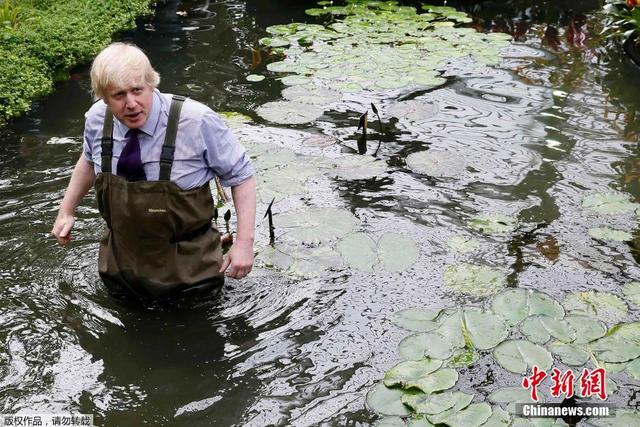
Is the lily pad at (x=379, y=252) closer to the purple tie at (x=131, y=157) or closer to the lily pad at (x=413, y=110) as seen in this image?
the purple tie at (x=131, y=157)

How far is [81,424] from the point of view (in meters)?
3.19

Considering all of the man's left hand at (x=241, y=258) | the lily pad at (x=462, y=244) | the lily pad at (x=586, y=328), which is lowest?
the lily pad at (x=462, y=244)

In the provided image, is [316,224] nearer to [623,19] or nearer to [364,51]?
[364,51]

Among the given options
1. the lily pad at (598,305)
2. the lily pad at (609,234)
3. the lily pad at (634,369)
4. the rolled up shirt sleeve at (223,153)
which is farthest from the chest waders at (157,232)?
the lily pad at (609,234)

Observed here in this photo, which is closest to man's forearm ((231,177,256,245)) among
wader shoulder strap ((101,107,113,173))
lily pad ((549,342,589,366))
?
wader shoulder strap ((101,107,113,173))

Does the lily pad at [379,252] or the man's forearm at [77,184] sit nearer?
the man's forearm at [77,184]

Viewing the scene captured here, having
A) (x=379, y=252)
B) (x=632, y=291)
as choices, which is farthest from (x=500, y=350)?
(x=379, y=252)

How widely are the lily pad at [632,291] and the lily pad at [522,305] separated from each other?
51 cm

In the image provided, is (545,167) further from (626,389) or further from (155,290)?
(155,290)

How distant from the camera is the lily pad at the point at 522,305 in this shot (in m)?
3.61

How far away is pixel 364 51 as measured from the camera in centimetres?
797

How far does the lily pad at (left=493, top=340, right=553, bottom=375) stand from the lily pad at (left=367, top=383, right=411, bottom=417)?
51 centimetres

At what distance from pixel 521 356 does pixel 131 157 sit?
2.00 m

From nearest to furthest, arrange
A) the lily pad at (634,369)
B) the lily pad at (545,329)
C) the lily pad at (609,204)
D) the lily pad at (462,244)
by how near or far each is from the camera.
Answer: the lily pad at (634,369)
the lily pad at (545,329)
the lily pad at (462,244)
the lily pad at (609,204)
